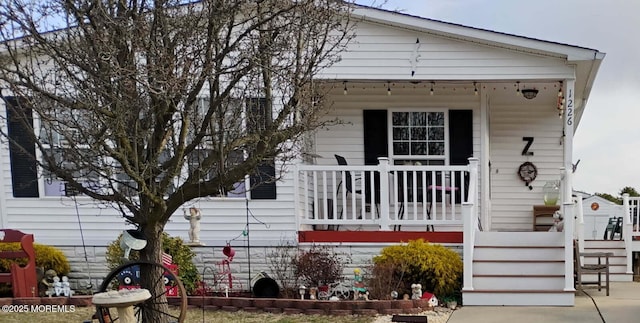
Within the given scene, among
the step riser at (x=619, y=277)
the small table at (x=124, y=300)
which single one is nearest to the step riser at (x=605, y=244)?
the step riser at (x=619, y=277)

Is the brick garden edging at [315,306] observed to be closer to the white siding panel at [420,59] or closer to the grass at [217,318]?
the grass at [217,318]

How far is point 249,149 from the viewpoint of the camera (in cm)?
414

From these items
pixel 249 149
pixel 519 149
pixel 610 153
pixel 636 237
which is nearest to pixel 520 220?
pixel 519 149

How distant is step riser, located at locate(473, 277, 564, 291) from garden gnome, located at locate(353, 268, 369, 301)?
4.47 feet

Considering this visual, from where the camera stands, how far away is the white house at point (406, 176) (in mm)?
6656

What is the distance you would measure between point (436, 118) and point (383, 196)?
2.17m

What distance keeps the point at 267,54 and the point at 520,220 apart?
7.30 m

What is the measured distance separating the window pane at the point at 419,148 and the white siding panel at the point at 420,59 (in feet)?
5.05

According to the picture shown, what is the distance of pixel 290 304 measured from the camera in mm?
6020

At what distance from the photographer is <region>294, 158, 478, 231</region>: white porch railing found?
7031 mm

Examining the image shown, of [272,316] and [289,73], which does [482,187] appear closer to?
[272,316]

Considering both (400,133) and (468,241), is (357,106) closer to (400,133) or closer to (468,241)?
(400,133)

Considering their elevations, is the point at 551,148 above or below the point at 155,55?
below

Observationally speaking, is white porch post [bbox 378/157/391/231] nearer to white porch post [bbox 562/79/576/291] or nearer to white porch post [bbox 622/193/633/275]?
white porch post [bbox 562/79/576/291]
